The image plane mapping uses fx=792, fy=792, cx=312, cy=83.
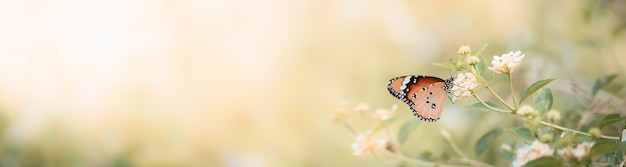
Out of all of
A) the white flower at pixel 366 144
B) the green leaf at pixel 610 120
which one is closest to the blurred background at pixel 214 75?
the white flower at pixel 366 144

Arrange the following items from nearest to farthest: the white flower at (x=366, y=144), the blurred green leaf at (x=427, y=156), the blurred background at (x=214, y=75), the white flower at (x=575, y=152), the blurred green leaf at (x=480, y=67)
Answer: the white flower at (x=575, y=152) → the blurred green leaf at (x=480, y=67) → the white flower at (x=366, y=144) → the blurred green leaf at (x=427, y=156) → the blurred background at (x=214, y=75)

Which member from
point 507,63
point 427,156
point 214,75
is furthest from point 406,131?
point 214,75

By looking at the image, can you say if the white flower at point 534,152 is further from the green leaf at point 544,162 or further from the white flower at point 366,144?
the white flower at point 366,144

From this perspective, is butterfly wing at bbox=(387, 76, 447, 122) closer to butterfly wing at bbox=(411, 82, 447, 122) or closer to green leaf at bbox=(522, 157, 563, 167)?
butterfly wing at bbox=(411, 82, 447, 122)

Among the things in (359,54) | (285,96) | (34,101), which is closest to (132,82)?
(34,101)

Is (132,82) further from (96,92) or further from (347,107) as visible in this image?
(347,107)

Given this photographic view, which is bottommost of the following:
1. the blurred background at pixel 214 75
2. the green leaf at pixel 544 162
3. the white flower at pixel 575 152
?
the green leaf at pixel 544 162

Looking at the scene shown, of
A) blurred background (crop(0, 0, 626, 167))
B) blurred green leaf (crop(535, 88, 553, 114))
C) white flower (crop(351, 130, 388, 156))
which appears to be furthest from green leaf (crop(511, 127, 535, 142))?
blurred background (crop(0, 0, 626, 167))
